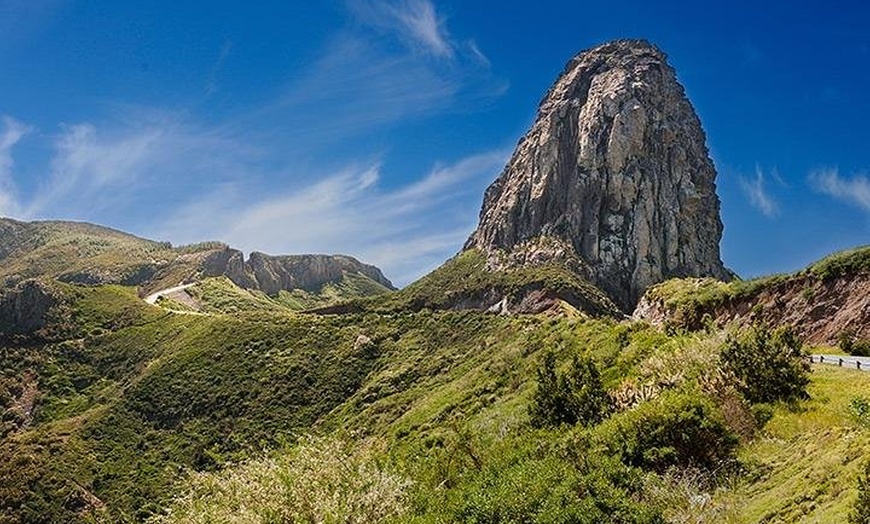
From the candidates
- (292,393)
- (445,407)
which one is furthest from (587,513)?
(292,393)

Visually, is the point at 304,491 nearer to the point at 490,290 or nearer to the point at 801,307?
the point at 801,307

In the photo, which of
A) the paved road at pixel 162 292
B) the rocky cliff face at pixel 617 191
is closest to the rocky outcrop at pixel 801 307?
the rocky cliff face at pixel 617 191

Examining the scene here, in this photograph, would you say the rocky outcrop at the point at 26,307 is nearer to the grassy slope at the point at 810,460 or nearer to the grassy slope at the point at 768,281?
the grassy slope at the point at 768,281

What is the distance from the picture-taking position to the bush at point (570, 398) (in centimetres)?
3136

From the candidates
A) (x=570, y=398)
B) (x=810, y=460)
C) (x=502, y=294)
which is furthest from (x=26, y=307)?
(x=810, y=460)

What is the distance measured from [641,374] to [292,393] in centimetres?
7527

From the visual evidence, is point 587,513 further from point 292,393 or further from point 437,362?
point 292,393

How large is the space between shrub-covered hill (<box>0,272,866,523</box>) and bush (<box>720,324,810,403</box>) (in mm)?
227

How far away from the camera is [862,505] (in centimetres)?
1305

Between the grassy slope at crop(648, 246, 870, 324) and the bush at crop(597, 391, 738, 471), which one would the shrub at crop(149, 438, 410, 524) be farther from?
the grassy slope at crop(648, 246, 870, 324)

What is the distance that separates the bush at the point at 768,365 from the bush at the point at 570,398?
6.11 meters

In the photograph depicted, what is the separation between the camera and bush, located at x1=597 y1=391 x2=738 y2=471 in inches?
932

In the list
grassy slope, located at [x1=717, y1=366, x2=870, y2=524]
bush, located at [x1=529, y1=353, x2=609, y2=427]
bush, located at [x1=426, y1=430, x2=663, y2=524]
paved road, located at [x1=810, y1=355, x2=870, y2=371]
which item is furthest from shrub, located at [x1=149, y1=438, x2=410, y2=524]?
paved road, located at [x1=810, y1=355, x2=870, y2=371]

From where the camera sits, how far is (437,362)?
318 ft
